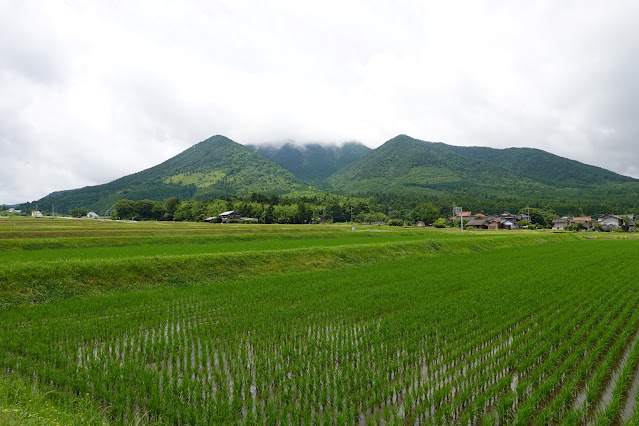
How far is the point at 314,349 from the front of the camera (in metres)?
7.10

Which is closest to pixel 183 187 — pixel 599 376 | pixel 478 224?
pixel 478 224

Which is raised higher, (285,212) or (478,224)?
(285,212)

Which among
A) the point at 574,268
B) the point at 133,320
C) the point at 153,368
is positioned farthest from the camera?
the point at 574,268

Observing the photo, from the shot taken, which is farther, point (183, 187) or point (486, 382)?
point (183, 187)

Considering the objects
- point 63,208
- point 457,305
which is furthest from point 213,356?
point 63,208

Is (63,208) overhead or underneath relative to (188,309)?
overhead

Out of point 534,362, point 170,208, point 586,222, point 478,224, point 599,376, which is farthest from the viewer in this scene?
point 170,208

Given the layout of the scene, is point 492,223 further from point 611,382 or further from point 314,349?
point 314,349

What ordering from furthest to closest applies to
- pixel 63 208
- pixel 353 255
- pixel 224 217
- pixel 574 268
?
pixel 63 208
pixel 224 217
pixel 353 255
pixel 574 268

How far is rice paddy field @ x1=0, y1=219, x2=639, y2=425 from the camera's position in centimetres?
486

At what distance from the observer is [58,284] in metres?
13.3

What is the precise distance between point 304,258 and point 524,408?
56.4ft

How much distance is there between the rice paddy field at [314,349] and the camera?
4.86 m

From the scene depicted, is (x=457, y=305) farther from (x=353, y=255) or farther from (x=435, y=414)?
(x=353, y=255)
